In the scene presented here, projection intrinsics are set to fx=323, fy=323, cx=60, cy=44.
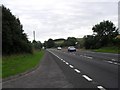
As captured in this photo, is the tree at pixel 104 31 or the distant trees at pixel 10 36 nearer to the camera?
the distant trees at pixel 10 36

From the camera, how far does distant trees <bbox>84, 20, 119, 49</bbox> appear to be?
3979 inches

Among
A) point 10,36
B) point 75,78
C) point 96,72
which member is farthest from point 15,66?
point 10,36

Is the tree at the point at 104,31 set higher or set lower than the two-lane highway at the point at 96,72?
higher

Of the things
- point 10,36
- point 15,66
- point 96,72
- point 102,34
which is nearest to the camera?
point 96,72

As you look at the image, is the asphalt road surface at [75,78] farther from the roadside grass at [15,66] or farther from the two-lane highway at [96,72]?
the roadside grass at [15,66]

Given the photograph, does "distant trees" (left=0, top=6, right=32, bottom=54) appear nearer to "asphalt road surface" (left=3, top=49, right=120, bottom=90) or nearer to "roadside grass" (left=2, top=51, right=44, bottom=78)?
"roadside grass" (left=2, top=51, right=44, bottom=78)

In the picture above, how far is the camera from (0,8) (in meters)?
48.5

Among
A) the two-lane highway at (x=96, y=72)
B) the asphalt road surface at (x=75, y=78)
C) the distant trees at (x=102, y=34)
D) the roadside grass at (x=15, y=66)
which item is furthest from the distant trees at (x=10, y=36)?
the distant trees at (x=102, y=34)

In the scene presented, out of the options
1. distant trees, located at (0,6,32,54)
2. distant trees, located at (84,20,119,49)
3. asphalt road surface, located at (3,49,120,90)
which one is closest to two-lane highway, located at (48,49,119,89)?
asphalt road surface, located at (3,49,120,90)

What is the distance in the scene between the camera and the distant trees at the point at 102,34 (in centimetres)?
10106

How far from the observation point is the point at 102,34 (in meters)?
105

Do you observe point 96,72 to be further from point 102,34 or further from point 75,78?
point 102,34

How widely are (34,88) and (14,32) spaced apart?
40.7 meters

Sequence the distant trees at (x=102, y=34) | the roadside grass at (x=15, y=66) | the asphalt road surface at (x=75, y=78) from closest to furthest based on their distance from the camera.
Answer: the asphalt road surface at (x=75, y=78), the roadside grass at (x=15, y=66), the distant trees at (x=102, y=34)
